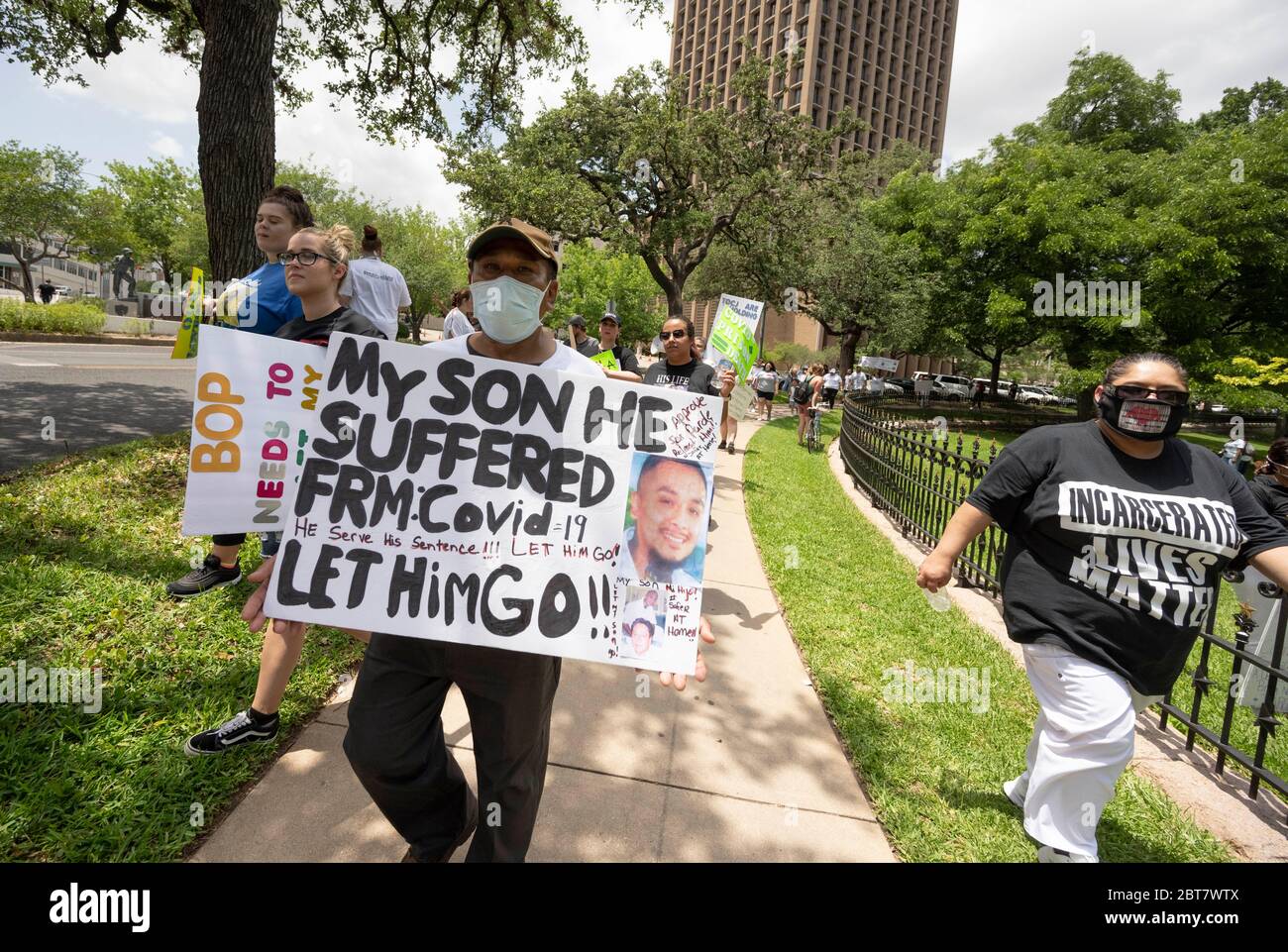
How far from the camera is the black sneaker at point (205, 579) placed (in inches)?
156

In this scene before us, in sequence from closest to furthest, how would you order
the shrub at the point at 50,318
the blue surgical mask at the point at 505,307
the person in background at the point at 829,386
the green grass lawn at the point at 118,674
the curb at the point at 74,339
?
the blue surgical mask at the point at 505,307
the green grass lawn at the point at 118,674
the curb at the point at 74,339
the shrub at the point at 50,318
the person in background at the point at 829,386

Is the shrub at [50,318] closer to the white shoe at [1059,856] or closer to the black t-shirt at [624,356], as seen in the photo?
the black t-shirt at [624,356]

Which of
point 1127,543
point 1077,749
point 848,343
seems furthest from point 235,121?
point 848,343

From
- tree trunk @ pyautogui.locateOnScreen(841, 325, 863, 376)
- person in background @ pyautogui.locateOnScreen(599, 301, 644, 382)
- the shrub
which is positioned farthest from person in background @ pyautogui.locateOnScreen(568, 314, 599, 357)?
tree trunk @ pyautogui.locateOnScreen(841, 325, 863, 376)

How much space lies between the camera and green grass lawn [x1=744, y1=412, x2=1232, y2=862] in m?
2.78

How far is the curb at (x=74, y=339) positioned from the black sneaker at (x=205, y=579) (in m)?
19.7

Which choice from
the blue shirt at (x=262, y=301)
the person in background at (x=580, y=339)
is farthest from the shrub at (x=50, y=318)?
the blue shirt at (x=262, y=301)

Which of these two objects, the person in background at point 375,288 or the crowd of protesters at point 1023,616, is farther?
the person in background at point 375,288

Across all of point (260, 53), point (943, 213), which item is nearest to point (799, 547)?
point (260, 53)

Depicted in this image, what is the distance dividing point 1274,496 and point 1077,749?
10.3ft

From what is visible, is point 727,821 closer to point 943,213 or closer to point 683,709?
point 683,709

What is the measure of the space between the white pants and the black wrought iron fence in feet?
4.23

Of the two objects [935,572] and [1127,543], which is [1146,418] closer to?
[1127,543]

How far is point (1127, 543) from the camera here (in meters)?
2.42
